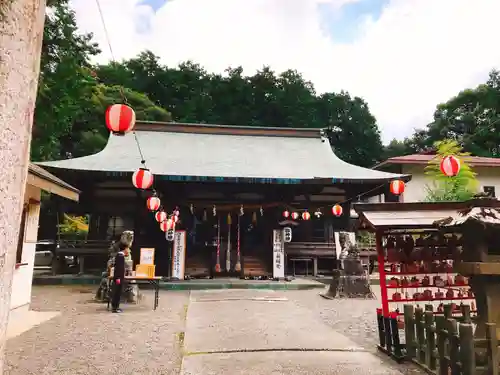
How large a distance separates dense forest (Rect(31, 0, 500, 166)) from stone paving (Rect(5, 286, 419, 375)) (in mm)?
20856

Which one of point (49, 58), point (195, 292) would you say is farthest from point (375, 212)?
point (49, 58)

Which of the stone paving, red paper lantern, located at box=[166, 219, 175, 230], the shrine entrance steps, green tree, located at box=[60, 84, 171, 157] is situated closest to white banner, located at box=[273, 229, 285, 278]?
the shrine entrance steps

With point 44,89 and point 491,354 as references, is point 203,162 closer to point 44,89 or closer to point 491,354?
point 44,89

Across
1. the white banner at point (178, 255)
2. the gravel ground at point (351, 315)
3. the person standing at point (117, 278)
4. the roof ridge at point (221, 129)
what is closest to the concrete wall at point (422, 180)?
the roof ridge at point (221, 129)

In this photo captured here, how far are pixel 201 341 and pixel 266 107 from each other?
111 feet

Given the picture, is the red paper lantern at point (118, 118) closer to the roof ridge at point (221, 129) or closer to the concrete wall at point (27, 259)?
the concrete wall at point (27, 259)

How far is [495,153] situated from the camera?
3016 cm

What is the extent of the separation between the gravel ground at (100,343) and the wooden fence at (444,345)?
9.31ft

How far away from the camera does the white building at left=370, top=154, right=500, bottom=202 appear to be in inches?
904

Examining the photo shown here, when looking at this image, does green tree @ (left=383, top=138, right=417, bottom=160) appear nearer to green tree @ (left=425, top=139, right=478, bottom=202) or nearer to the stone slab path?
green tree @ (left=425, top=139, right=478, bottom=202)

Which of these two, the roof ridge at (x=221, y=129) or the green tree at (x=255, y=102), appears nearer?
the roof ridge at (x=221, y=129)

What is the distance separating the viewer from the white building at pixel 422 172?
22969 millimetres

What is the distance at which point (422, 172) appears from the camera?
930 inches

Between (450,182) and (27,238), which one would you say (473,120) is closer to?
(450,182)
